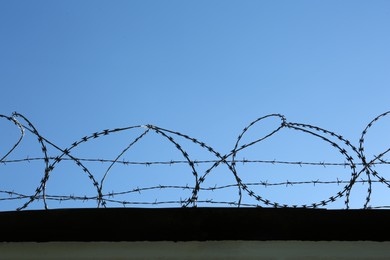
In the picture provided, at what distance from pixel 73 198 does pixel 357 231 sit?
2002mm

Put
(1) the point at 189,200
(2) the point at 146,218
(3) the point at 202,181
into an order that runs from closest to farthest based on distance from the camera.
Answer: (2) the point at 146,218
(1) the point at 189,200
(3) the point at 202,181

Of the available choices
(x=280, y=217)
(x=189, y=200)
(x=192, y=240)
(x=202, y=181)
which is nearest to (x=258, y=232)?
(x=280, y=217)

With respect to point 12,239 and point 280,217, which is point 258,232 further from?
point 12,239

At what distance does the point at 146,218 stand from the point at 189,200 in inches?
32.1

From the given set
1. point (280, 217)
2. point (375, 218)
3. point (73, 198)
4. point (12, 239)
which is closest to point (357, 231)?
point (375, 218)

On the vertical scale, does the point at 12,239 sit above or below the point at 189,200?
below

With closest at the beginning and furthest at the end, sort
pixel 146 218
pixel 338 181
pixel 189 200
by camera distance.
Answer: pixel 146 218
pixel 189 200
pixel 338 181

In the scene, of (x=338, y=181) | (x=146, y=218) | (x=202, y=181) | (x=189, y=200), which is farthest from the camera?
(x=338, y=181)

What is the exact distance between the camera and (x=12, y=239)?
2928 millimetres

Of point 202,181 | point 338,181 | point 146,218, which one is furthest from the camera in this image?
point 338,181
